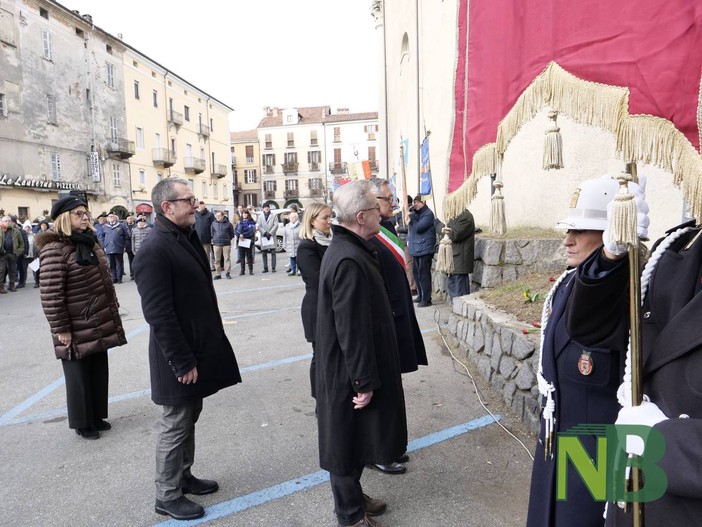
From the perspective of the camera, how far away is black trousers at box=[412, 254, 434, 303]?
8320 millimetres

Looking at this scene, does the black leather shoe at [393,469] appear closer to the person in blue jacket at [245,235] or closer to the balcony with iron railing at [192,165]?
the person in blue jacket at [245,235]

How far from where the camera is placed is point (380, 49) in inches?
829

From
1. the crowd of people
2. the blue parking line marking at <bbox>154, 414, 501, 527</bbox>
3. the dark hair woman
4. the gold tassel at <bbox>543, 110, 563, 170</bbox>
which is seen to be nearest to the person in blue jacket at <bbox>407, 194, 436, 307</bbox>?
the crowd of people

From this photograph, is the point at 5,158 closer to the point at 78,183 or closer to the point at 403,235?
the point at 78,183

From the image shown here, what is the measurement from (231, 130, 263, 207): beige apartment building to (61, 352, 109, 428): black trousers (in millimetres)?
65704

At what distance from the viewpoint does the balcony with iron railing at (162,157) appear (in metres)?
38.6

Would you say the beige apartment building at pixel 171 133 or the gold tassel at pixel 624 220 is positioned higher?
the beige apartment building at pixel 171 133

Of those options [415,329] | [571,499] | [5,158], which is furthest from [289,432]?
[5,158]

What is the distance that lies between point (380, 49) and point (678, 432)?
22.0m

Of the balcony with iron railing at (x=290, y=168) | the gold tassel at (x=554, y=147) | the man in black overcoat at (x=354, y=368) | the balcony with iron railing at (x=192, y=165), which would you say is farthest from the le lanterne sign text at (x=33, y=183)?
the balcony with iron railing at (x=290, y=168)

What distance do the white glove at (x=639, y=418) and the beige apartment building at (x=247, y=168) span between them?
6880cm

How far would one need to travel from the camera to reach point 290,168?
221 feet

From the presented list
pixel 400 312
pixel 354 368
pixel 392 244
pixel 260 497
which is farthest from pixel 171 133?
pixel 354 368

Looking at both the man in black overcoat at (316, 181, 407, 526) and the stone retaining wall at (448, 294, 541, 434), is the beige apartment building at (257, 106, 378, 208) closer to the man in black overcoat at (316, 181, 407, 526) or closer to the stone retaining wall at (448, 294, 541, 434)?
the stone retaining wall at (448, 294, 541, 434)
